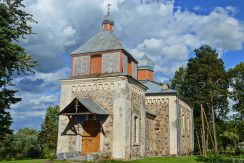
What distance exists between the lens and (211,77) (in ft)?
128

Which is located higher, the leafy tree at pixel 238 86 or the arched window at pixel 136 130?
the leafy tree at pixel 238 86

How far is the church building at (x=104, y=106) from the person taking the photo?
59.1 ft

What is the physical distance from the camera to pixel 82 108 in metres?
18.0

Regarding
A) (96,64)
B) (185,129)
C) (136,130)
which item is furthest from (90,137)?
(185,129)

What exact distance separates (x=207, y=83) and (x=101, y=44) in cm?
2171

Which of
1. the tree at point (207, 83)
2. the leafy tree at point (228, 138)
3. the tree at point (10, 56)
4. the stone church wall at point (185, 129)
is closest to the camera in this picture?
the tree at point (10, 56)

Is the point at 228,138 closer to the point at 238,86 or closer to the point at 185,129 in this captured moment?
the point at 238,86

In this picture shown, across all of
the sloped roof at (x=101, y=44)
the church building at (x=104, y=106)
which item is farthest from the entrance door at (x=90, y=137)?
the sloped roof at (x=101, y=44)

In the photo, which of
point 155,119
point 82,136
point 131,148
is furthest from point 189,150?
point 82,136

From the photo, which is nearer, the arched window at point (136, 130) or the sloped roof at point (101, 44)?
the arched window at point (136, 130)

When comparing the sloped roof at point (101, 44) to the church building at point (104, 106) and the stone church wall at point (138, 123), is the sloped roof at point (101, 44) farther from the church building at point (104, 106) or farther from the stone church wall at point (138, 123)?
the stone church wall at point (138, 123)

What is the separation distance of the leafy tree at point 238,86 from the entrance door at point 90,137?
987 inches

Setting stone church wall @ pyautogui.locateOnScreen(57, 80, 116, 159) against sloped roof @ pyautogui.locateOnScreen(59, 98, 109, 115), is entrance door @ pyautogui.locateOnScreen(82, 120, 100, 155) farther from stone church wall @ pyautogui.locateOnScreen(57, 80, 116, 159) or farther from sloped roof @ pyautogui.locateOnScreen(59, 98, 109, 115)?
sloped roof @ pyautogui.locateOnScreen(59, 98, 109, 115)

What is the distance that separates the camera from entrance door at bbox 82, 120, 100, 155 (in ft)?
61.0
